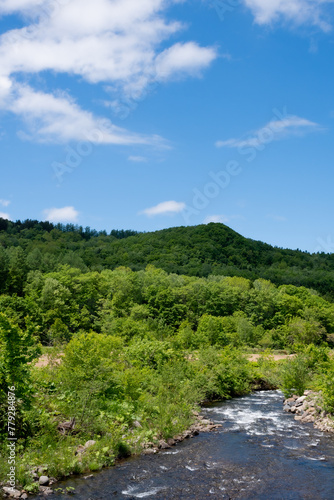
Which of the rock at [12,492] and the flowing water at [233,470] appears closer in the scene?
the rock at [12,492]

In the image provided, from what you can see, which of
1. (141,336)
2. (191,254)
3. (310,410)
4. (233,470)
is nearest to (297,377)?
(310,410)

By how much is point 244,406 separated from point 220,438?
7735mm

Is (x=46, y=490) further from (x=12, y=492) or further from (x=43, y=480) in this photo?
(x=12, y=492)

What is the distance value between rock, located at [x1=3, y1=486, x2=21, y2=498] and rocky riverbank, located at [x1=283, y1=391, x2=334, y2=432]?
48.6 feet

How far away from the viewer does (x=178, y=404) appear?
71.7ft

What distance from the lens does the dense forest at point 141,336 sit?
16.3m

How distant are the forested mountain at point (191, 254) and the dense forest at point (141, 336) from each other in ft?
1.54

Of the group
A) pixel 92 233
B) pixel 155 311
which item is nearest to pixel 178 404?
pixel 155 311

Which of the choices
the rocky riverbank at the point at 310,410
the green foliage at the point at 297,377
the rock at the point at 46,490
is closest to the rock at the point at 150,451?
the rock at the point at 46,490

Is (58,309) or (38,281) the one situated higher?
(38,281)

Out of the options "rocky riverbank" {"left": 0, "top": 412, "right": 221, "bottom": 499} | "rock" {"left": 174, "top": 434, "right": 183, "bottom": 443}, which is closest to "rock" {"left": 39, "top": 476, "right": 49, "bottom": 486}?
"rocky riverbank" {"left": 0, "top": 412, "right": 221, "bottom": 499}

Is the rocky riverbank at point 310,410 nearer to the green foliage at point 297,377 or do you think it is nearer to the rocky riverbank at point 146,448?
the green foliage at point 297,377

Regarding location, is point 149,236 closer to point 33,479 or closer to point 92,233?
point 92,233

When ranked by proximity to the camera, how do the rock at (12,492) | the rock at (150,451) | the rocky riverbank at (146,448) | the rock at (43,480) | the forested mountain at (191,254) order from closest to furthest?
the rock at (12,492) → the rocky riverbank at (146,448) → the rock at (43,480) → the rock at (150,451) → the forested mountain at (191,254)
